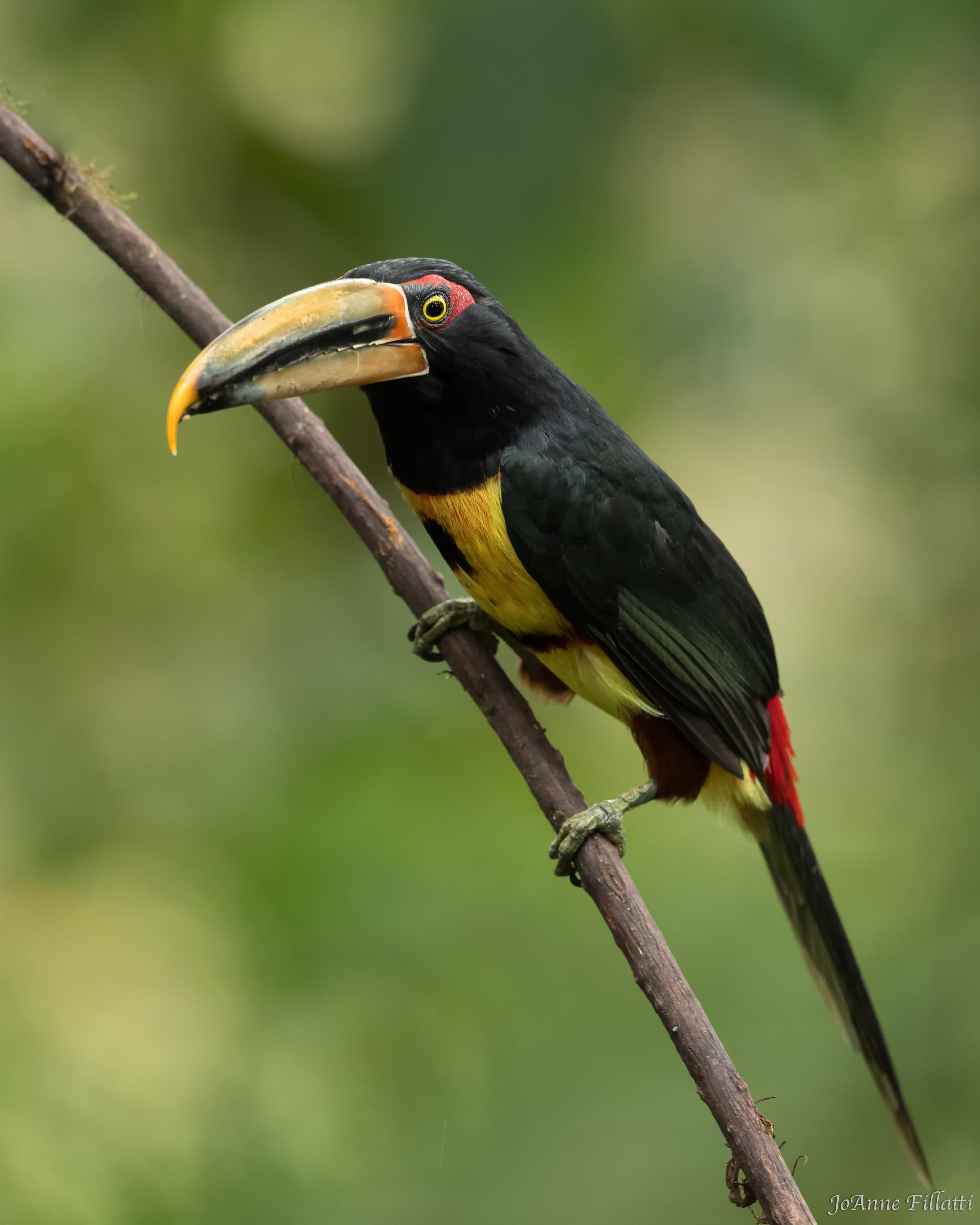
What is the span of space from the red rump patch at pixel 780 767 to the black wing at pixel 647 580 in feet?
0.25

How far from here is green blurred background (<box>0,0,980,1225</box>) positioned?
117 inches

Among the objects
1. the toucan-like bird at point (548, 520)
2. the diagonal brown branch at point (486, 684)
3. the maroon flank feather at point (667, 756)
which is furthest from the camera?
the maroon flank feather at point (667, 756)

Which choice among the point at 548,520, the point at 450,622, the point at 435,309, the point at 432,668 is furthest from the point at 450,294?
the point at 432,668

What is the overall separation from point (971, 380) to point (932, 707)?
1.04m

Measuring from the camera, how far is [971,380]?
12.7 ft

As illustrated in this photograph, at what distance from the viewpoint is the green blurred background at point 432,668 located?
2.98 m

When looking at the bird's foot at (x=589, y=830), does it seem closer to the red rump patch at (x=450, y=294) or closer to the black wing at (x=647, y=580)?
the black wing at (x=647, y=580)

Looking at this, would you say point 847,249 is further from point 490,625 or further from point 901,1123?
point 901,1123

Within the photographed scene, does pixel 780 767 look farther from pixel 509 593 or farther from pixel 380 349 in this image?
pixel 380 349

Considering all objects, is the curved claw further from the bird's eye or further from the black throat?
the bird's eye

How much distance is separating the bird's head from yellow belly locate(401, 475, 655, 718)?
171 mm

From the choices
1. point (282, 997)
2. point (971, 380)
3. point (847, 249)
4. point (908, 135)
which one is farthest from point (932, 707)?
point (282, 997)
